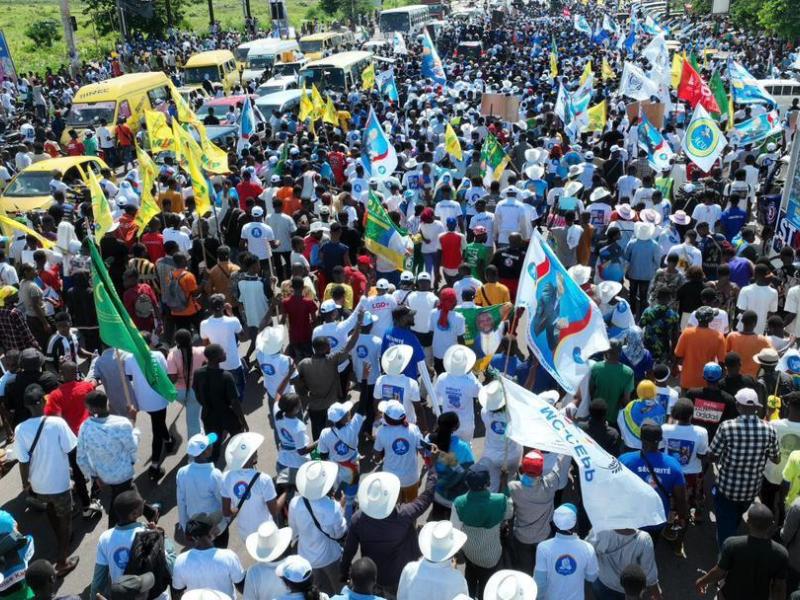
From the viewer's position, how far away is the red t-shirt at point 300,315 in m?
8.91

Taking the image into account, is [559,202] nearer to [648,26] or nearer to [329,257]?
→ [329,257]

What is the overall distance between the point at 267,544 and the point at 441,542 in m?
1.03

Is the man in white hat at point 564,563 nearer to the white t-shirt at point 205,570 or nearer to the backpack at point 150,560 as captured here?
the white t-shirt at point 205,570

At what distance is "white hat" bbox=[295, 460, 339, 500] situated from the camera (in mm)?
5238

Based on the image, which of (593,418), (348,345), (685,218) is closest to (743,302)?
(685,218)

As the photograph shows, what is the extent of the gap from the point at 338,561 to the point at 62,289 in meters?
6.79

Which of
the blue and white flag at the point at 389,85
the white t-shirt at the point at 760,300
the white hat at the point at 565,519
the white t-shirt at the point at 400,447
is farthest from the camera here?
A: the blue and white flag at the point at 389,85

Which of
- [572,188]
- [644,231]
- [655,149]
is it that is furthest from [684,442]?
[655,149]

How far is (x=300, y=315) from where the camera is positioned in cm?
893

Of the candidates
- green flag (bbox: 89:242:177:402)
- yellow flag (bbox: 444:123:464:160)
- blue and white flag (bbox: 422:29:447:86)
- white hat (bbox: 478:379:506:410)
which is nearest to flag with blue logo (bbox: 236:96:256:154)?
yellow flag (bbox: 444:123:464:160)

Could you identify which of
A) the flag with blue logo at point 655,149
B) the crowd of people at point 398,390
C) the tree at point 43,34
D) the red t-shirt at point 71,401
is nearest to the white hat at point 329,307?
the crowd of people at point 398,390

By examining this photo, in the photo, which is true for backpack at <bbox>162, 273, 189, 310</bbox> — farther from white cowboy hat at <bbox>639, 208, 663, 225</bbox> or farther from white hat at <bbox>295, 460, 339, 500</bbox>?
white cowboy hat at <bbox>639, 208, 663, 225</bbox>

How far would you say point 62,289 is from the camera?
1066cm

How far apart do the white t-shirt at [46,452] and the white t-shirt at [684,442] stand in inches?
189
